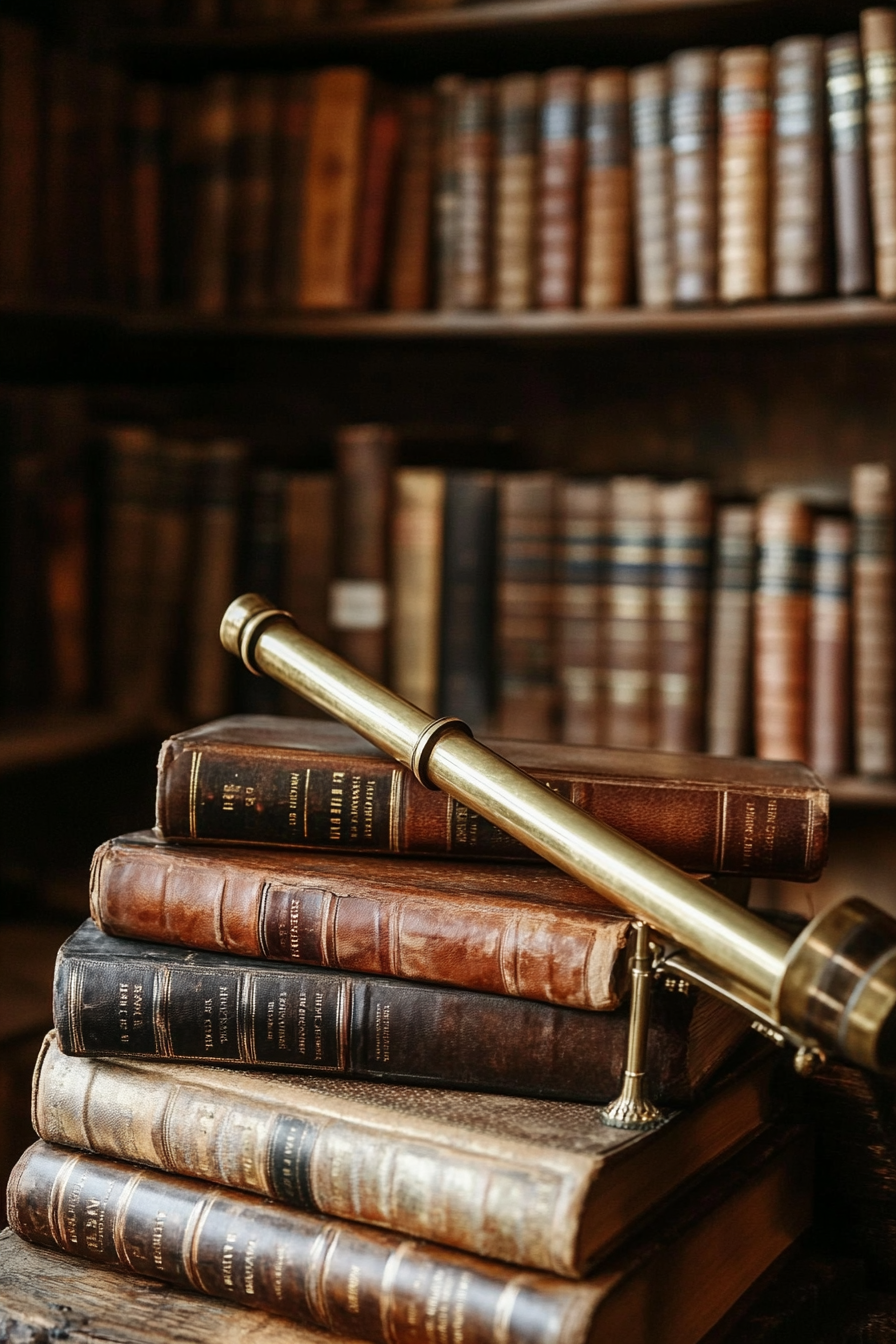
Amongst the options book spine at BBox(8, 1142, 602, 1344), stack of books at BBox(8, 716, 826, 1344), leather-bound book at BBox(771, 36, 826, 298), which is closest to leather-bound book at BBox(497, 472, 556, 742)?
leather-bound book at BBox(771, 36, 826, 298)

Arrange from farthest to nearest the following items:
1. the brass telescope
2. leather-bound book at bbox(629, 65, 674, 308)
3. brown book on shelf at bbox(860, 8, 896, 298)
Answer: leather-bound book at bbox(629, 65, 674, 308), brown book on shelf at bbox(860, 8, 896, 298), the brass telescope

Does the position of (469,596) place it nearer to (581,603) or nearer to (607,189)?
(581,603)

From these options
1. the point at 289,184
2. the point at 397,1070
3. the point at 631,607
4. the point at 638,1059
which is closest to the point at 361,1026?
the point at 397,1070

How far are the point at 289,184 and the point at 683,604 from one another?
2.16 feet

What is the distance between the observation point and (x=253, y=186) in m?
1.50

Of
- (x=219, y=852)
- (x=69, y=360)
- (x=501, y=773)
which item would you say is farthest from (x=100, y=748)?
(x=501, y=773)

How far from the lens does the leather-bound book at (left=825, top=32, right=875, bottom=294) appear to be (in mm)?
1262

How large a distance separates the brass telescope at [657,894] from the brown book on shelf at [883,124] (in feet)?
2.66

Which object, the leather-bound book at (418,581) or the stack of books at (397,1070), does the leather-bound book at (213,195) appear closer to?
the leather-bound book at (418,581)

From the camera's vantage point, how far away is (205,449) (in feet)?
5.04

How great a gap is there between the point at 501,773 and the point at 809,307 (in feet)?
2.81

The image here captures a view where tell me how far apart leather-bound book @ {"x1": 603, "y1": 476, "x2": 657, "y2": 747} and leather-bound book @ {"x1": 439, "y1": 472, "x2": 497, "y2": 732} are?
134 millimetres

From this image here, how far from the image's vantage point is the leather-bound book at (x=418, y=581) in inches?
57.1

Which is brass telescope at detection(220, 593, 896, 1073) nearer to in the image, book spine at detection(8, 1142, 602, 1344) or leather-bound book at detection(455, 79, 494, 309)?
book spine at detection(8, 1142, 602, 1344)
